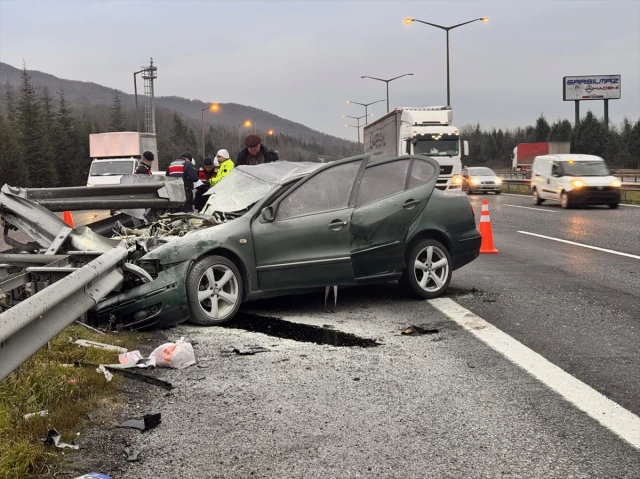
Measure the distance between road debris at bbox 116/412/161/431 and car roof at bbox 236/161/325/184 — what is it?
385 centimetres

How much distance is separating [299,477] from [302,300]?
192 inches

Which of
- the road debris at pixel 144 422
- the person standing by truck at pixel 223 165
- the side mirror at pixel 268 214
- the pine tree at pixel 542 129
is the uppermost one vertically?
the pine tree at pixel 542 129

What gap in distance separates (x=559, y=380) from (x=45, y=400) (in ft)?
10.9

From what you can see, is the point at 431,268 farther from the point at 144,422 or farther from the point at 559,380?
the point at 144,422

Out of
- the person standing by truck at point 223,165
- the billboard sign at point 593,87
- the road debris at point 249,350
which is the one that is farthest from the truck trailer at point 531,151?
the road debris at point 249,350

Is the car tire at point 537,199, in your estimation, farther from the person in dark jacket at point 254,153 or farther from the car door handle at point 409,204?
the car door handle at point 409,204

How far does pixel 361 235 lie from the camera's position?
7738 mm

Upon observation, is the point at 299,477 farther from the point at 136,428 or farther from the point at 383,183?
the point at 383,183

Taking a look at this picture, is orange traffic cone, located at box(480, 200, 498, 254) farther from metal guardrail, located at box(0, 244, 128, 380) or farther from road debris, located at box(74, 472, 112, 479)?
road debris, located at box(74, 472, 112, 479)

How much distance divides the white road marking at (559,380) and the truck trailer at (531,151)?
5992 centimetres

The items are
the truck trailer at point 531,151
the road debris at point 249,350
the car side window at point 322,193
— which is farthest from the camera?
the truck trailer at point 531,151

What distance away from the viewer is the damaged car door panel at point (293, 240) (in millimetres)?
6785

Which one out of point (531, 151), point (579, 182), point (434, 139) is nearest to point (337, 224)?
point (579, 182)

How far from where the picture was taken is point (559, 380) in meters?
5.18
